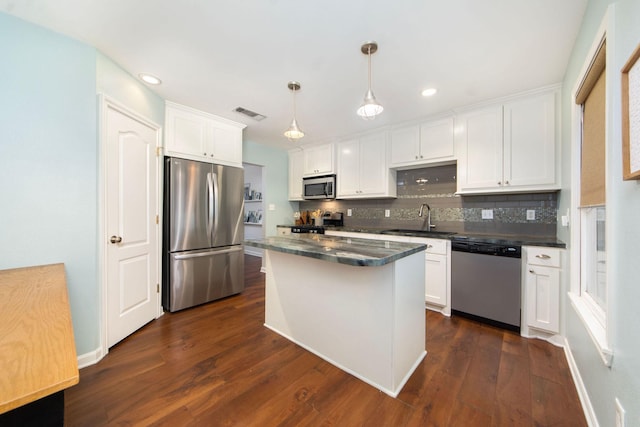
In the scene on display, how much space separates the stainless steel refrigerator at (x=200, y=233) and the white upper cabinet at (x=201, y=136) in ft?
0.49

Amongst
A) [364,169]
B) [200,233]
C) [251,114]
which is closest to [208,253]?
[200,233]

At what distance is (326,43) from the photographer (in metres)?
1.83

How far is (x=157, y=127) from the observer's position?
2.66m

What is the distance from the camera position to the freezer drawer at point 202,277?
9.29 feet

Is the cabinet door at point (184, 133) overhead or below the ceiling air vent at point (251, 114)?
below

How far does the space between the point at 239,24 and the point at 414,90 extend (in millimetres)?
1732

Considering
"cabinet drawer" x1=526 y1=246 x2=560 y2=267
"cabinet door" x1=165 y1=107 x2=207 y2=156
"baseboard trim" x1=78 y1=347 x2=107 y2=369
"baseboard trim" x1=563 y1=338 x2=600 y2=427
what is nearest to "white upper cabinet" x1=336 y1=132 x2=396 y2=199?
"cabinet drawer" x1=526 y1=246 x2=560 y2=267

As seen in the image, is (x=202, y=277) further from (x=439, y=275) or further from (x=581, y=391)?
(x=581, y=391)

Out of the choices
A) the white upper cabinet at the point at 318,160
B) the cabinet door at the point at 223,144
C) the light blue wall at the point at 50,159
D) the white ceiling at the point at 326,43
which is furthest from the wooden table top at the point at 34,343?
the white upper cabinet at the point at 318,160

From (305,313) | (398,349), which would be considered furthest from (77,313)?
(398,349)

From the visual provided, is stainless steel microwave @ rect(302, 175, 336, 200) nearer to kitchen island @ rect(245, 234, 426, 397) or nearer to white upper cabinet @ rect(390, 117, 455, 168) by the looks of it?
white upper cabinet @ rect(390, 117, 455, 168)

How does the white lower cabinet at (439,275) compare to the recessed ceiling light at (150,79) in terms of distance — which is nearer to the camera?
the recessed ceiling light at (150,79)

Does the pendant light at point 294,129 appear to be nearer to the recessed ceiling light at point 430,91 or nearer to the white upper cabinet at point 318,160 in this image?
the recessed ceiling light at point 430,91

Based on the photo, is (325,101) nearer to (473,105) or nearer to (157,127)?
(473,105)
